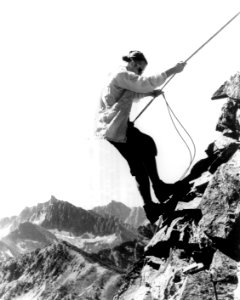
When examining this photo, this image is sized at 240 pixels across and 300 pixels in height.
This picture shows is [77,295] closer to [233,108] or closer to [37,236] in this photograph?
[233,108]

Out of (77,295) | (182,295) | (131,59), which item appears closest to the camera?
(182,295)

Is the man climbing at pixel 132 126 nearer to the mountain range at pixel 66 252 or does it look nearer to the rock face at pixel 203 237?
the rock face at pixel 203 237

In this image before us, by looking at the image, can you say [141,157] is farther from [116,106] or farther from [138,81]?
[138,81]

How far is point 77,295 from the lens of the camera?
4103 cm

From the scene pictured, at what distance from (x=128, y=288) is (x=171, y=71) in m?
3.28

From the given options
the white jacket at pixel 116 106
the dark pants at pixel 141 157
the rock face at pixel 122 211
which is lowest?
the rock face at pixel 122 211

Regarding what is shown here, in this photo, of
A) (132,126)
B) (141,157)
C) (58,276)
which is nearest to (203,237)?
(141,157)

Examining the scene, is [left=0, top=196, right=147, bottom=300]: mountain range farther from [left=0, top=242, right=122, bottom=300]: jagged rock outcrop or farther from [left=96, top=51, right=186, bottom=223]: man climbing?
[left=96, top=51, right=186, bottom=223]: man climbing

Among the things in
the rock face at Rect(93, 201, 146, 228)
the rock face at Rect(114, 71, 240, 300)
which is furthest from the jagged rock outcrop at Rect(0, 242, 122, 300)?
the rock face at Rect(93, 201, 146, 228)

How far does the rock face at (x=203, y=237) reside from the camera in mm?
4926

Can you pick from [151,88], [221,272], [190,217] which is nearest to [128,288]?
[190,217]

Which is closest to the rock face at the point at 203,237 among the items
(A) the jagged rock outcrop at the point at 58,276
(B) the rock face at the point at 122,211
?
(A) the jagged rock outcrop at the point at 58,276

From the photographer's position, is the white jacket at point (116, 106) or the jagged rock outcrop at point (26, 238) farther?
the jagged rock outcrop at point (26, 238)

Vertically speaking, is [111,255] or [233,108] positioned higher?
[233,108]
